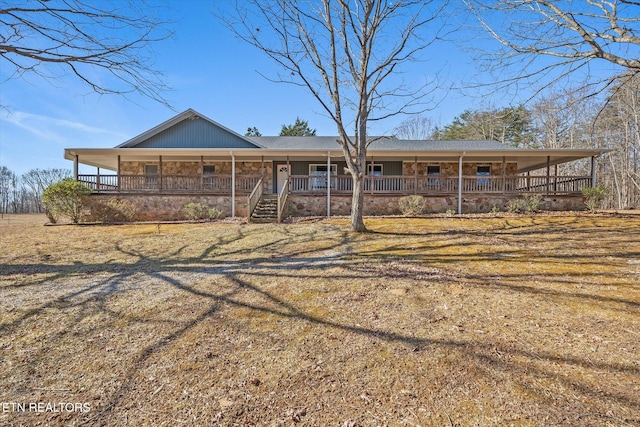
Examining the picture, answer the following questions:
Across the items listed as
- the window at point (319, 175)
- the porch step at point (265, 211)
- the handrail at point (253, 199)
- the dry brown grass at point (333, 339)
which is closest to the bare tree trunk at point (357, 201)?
A: the dry brown grass at point (333, 339)

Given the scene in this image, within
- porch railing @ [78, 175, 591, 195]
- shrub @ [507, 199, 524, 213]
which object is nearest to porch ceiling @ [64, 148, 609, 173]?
porch railing @ [78, 175, 591, 195]

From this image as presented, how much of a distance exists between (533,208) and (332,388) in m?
14.2

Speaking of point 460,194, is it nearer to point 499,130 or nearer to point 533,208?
point 533,208

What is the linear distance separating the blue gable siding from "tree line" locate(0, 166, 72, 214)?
33.0 meters

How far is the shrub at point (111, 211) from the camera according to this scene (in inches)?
529

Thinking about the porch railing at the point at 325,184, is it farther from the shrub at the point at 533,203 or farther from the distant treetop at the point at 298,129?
the distant treetop at the point at 298,129

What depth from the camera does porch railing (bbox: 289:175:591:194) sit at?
47.3 feet

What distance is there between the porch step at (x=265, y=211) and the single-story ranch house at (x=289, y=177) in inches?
3.2

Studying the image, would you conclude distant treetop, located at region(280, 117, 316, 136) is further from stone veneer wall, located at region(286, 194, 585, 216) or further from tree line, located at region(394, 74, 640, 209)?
stone veneer wall, located at region(286, 194, 585, 216)

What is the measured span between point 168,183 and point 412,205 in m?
12.1

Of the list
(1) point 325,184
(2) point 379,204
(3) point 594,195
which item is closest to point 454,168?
(2) point 379,204

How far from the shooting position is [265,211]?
42.0 ft

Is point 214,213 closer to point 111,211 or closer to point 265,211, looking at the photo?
point 265,211

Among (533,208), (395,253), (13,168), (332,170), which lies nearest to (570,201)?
(533,208)
